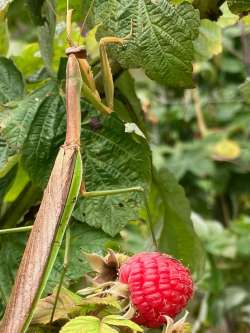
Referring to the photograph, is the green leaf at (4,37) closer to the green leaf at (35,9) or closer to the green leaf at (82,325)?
the green leaf at (35,9)

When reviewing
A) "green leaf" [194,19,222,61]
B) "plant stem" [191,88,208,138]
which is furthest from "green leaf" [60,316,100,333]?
"plant stem" [191,88,208,138]

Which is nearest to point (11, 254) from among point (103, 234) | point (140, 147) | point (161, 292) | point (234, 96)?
point (103, 234)

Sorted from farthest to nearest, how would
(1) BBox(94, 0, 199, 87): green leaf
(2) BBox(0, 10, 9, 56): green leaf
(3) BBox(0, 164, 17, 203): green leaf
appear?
(2) BBox(0, 10, 9, 56): green leaf → (3) BBox(0, 164, 17, 203): green leaf → (1) BBox(94, 0, 199, 87): green leaf

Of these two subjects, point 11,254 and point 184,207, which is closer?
point 11,254

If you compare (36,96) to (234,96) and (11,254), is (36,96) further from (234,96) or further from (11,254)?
(234,96)

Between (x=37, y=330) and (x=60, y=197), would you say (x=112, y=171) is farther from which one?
(x=37, y=330)

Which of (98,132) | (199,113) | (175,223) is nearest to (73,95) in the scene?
(98,132)

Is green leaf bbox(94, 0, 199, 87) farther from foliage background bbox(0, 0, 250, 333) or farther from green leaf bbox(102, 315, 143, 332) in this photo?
green leaf bbox(102, 315, 143, 332)
